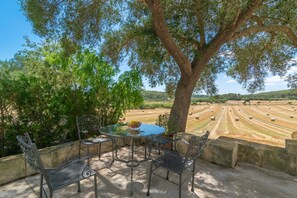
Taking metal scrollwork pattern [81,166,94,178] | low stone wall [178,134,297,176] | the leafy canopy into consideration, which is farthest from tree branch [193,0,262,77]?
metal scrollwork pattern [81,166,94,178]

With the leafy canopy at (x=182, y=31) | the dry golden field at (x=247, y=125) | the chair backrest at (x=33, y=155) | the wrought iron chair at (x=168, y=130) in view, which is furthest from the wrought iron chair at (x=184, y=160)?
the dry golden field at (x=247, y=125)

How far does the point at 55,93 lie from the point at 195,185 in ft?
9.61

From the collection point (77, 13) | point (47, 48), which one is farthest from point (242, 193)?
point (47, 48)

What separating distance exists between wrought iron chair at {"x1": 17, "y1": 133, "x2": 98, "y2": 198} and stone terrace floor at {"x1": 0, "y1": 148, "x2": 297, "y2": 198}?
462 millimetres

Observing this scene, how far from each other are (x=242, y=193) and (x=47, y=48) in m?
4.63

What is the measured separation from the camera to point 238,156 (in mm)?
3322

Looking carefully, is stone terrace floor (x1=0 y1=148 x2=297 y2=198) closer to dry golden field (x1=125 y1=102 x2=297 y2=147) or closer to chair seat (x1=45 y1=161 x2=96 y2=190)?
chair seat (x1=45 y1=161 x2=96 y2=190)

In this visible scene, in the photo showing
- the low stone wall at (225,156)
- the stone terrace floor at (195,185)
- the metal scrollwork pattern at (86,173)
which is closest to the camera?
the metal scrollwork pattern at (86,173)

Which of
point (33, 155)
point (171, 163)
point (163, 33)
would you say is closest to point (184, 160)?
point (171, 163)

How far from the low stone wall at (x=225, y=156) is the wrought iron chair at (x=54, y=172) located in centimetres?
79

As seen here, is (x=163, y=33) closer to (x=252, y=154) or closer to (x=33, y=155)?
(x=252, y=154)

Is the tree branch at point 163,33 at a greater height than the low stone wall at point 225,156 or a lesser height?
greater

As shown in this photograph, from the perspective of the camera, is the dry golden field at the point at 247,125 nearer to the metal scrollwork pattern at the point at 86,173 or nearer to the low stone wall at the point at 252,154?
the low stone wall at the point at 252,154

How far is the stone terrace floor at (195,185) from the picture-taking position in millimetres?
2215
